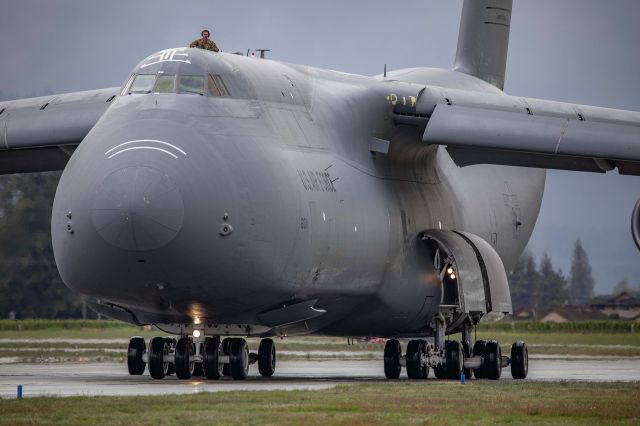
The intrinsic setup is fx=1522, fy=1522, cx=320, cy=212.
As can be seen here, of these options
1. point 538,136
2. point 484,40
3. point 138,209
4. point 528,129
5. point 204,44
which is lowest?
point 138,209

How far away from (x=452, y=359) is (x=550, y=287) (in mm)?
114960

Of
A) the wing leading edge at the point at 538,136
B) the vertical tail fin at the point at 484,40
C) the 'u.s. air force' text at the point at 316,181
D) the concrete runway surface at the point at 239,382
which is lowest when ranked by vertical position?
the concrete runway surface at the point at 239,382

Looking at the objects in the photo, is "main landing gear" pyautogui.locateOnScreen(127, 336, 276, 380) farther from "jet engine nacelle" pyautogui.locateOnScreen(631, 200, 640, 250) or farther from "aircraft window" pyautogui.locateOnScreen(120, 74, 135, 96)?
"jet engine nacelle" pyautogui.locateOnScreen(631, 200, 640, 250)

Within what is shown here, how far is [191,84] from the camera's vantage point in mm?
24125

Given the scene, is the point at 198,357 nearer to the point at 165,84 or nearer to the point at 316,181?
the point at 316,181

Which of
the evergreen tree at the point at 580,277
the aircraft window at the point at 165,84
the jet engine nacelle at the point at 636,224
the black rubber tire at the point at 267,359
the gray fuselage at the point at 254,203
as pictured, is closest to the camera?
the gray fuselage at the point at 254,203

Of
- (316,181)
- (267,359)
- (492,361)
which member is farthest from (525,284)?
(316,181)

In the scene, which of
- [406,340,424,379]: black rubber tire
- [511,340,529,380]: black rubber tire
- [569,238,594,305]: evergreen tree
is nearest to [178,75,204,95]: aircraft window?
[406,340,424,379]: black rubber tire

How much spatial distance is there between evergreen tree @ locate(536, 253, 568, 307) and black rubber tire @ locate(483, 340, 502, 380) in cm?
10704

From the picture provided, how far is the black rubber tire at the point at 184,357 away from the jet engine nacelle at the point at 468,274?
16.6ft

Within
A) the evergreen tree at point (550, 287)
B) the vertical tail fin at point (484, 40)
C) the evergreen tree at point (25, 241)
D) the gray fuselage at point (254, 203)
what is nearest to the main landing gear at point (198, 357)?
the gray fuselage at point (254, 203)

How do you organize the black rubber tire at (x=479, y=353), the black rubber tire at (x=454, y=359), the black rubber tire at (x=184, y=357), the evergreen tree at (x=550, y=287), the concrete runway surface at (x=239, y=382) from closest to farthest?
the concrete runway surface at (x=239, y=382)
the black rubber tire at (x=184, y=357)
the black rubber tire at (x=454, y=359)
the black rubber tire at (x=479, y=353)
the evergreen tree at (x=550, y=287)

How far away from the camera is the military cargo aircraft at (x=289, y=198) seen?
22438 mm

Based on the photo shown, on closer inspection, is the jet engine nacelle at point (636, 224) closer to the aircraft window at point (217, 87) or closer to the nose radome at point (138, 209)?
the aircraft window at point (217, 87)
